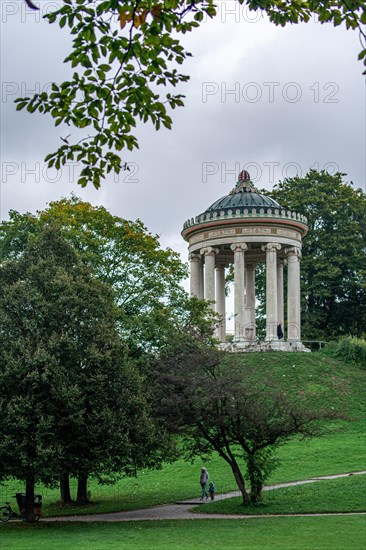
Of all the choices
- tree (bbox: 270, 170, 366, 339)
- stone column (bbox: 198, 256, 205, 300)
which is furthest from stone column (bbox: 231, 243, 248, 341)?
tree (bbox: 270, 170, 366, 339)

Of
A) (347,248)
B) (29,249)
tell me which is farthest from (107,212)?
(347,248)

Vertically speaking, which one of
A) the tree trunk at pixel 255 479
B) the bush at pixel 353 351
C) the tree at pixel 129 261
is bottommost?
the tree trunk at pixel 255 479

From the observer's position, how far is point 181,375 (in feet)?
96.2

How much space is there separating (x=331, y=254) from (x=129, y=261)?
27840 mm

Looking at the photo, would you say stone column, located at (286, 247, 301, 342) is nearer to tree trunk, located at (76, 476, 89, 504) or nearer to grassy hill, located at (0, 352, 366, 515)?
grassy hill, located at (0, 352, 366, 515)

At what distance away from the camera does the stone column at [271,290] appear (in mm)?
53188

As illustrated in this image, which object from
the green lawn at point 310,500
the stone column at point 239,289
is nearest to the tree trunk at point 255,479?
the green lawn at point 310,500

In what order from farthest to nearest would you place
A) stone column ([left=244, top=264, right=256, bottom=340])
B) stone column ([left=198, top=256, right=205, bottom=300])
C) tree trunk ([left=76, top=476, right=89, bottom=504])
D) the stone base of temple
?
stone column ([left=244, top=264, right=256, bottom=340]) < stone column ([left=198, top=256, right=205, bottom=300]) < the stone base of temple < tree trunk ([left=76, top=476, right=89, bottom=504])

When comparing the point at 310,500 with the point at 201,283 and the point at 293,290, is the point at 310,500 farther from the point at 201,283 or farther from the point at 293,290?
the point at 201,283

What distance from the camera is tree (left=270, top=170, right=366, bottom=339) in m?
62.4

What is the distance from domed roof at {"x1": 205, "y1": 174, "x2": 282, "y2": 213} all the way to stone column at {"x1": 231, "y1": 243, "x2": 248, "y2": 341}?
2.65m

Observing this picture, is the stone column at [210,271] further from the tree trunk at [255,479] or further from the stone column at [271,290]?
the tree trunk at [255,479]

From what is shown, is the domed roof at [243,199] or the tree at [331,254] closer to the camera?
the domed roof at [243,199]

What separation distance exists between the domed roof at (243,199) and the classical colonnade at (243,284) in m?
2.72
